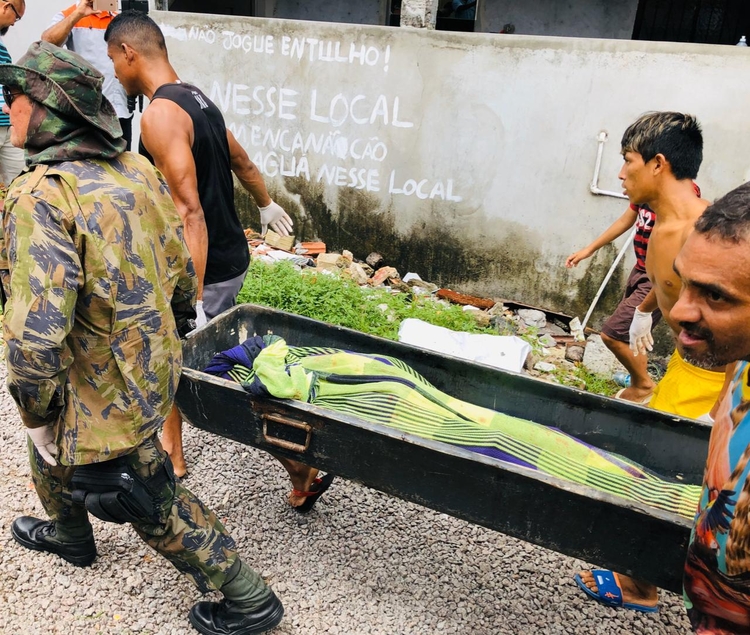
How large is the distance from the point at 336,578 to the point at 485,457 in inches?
43.8

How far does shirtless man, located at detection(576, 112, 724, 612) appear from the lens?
288 cm

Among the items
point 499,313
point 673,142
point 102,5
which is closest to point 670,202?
point 673,142

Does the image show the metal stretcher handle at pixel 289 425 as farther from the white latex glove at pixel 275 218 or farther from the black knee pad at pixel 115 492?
the white latex glove at pixel 275 218

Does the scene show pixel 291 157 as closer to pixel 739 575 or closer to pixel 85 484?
pixel 85 484

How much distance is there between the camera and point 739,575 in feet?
4.48

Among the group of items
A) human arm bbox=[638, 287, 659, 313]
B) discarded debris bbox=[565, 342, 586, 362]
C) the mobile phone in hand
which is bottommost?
discarded debris bbox=[565, 342, 586, 362]

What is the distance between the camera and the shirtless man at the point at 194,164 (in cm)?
286

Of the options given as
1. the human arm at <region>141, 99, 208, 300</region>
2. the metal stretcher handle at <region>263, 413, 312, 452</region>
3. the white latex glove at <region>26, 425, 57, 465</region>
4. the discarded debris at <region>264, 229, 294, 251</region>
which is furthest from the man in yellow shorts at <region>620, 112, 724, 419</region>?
the discarded debris at <region>264, 229, 294, 251</region>

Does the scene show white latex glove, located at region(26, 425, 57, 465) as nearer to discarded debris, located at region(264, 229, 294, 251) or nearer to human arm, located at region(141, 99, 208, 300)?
human arm, located at region(141, 99, 208, 300)

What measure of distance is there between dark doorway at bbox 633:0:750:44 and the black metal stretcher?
7544 mm

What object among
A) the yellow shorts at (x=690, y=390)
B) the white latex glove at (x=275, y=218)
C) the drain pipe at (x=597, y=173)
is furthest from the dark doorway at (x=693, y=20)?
the yellow shorts at (x=690, y=390)

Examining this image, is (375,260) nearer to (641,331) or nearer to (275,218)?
(275,218)

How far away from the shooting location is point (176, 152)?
9.32 feet

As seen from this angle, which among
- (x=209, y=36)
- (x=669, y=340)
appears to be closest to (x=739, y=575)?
(x=669, y=340)
